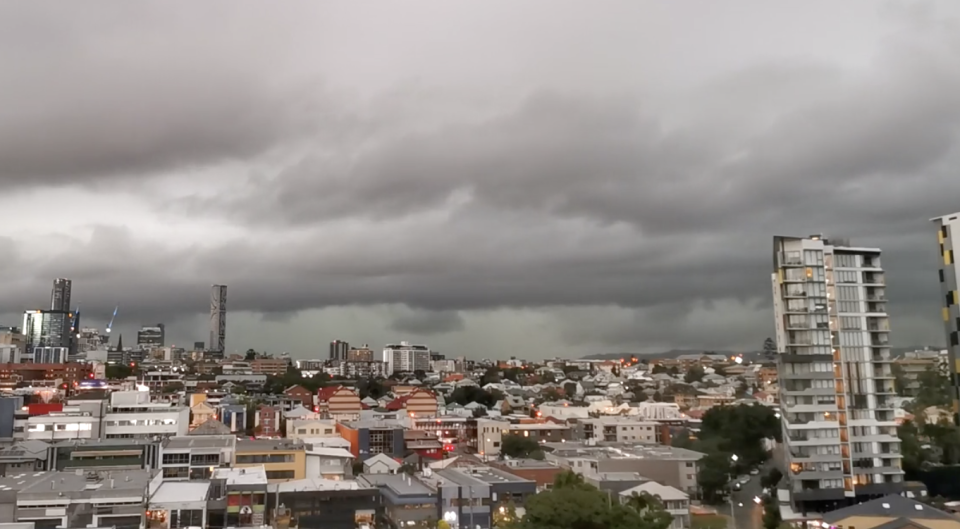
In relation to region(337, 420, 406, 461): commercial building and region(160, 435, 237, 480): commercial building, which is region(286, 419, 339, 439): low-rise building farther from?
region(160, 435, 237, 480): commercial building

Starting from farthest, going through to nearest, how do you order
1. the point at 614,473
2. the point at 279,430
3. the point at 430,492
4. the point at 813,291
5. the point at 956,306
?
the point at 279,430 < the point at 614,473 < the point at 813,291 < the point at 430,492 < the point at 956,306

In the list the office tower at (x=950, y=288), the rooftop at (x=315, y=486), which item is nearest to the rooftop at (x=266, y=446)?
the rooftop at (x=315, y=486)

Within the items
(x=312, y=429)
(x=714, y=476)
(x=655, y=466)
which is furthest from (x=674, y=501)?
(x=312, y=429)

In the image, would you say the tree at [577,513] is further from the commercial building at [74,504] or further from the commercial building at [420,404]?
the commercial building at [420,404]

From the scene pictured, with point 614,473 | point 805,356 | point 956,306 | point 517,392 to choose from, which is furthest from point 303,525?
point 517,392

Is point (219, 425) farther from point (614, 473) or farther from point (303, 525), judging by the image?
point (614, 473)

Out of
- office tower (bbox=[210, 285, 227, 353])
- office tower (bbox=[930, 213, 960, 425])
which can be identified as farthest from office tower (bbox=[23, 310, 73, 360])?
office tower (bbox=[930, 213, 960, 425])

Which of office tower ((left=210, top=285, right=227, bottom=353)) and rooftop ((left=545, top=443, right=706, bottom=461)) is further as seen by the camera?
office tower ((left=210, top=285, right=227, bottom=353))
